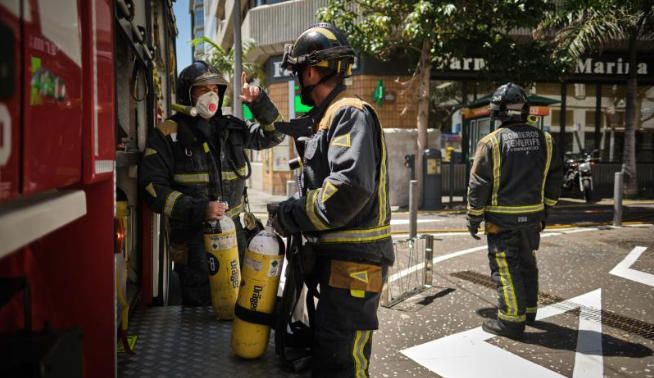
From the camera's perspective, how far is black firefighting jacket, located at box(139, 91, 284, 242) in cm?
304

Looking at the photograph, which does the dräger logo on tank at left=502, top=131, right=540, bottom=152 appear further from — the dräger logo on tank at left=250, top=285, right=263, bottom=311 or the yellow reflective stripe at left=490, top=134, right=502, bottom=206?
the dräger logo on tank at left=250, top=285, right=263, bottom=311

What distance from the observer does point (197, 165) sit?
10.7 feet

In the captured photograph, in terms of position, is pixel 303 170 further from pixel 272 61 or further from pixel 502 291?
pixel 272 61

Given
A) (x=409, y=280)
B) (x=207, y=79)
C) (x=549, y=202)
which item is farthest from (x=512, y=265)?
(x=207, y=79)

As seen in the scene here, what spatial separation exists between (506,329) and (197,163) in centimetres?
272

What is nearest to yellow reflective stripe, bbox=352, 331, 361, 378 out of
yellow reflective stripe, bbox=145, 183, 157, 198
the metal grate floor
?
the metal grate floor

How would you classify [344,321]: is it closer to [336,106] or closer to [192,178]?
[336,106]

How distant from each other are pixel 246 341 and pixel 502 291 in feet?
8.32

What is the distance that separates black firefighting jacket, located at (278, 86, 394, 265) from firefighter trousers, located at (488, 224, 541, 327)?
202 centimetres

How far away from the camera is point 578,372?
11.6 ft

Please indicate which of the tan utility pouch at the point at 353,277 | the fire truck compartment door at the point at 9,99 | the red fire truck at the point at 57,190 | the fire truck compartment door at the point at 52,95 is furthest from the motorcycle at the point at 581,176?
the fire truck compartment door at the point at 9,99

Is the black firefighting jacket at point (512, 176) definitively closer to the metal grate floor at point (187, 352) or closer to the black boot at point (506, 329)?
the black boot at point (506, 329)

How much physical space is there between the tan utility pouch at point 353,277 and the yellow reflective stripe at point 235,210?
1273mm

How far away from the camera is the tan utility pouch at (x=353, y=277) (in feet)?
7.57
